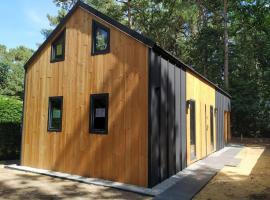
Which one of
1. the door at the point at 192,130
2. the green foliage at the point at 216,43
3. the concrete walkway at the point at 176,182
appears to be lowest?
the concrete walkway at the point at 176,182

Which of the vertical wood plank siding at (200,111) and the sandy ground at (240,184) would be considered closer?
the sandy ground at (240,184)

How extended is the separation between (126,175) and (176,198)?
188 cm

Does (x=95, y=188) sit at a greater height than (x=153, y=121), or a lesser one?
lesser

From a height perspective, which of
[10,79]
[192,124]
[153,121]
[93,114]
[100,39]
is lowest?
[192,124]

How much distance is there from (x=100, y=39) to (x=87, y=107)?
2271mm

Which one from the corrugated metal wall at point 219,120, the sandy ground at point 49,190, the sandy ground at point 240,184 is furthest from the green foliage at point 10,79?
the sandy ground at point 240,184

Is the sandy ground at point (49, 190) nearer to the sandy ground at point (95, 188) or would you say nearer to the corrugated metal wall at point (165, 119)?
the sandy ground at point (95, 188)

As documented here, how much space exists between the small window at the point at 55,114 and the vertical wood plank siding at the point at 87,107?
183 millimetres

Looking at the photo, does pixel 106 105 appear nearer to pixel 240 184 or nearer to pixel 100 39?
pixel 100 39

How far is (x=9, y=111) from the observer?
12.4 meters

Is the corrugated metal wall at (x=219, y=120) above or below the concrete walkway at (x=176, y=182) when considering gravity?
above

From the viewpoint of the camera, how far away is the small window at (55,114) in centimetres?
1022

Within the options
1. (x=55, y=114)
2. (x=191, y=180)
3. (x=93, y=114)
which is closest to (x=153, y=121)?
(x=93, y=114)

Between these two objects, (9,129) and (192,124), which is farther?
(9,129)
